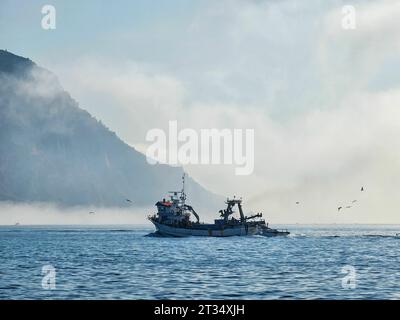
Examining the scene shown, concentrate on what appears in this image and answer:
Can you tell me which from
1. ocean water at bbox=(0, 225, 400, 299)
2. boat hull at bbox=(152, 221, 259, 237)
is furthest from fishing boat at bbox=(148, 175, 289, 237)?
ocean water at bbox=(0, 225, 400, 299)

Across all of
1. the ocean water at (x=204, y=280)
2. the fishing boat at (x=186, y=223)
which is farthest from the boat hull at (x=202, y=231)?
the ocean water at (x=204, y=280)

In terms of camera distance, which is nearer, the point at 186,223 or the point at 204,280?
the point at 204,280

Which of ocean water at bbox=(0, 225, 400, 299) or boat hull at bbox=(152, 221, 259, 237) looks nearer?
ocean water at bbox=(0, 225, 400, 299)

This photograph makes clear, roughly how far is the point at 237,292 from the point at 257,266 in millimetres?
23648

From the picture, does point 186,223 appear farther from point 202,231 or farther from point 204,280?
point 204,280

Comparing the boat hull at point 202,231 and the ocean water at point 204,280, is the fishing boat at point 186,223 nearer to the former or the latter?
the boat hull at point 202,231

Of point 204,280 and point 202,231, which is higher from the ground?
point 202,231

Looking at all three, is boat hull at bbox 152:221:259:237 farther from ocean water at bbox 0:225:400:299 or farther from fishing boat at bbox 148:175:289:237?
ocean water at bbox 0:225:400:299

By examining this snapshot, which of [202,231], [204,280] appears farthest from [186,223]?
[204,280]

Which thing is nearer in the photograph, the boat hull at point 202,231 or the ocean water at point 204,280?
the ocean water at point 204,280
